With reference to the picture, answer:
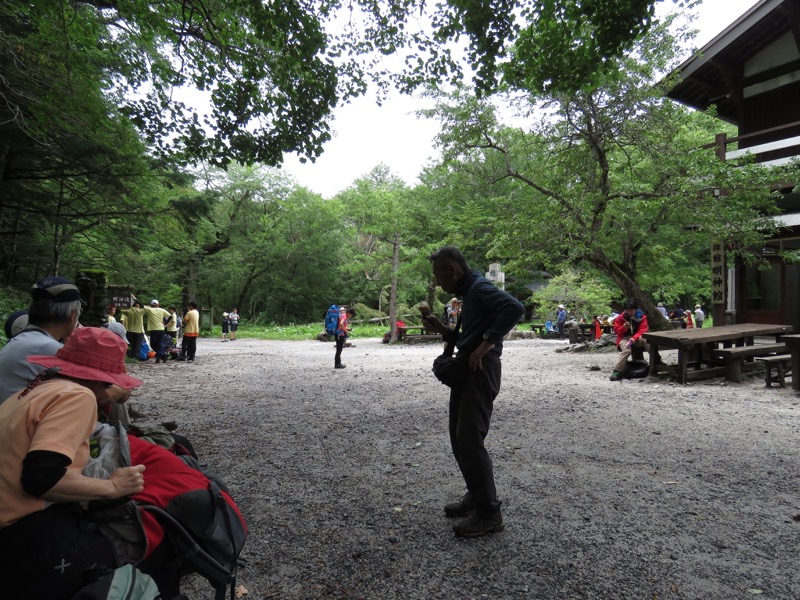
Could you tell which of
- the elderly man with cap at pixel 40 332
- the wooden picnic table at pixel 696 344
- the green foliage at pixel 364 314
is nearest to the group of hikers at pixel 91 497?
the elderly man with cap at pixel 40 332

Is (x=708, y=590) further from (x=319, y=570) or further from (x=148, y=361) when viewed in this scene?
(x=148, y=361)

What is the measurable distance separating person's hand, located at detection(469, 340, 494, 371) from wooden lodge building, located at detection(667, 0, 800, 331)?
12.3m

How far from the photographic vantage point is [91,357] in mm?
1661

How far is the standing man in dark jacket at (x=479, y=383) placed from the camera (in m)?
2.84

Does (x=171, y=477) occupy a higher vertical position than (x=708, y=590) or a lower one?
higher

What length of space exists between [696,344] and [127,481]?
10243 mm

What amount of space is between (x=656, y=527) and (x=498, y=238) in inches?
398

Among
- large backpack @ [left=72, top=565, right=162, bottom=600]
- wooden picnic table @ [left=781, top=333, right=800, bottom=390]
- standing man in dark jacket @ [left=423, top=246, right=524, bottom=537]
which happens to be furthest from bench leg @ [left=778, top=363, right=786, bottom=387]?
large backpack @ [left=72, top=565, right=162, bottom=600]

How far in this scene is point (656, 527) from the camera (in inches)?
121

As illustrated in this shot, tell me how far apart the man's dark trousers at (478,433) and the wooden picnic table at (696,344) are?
6.98m

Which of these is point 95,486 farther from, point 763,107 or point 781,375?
point 763,107

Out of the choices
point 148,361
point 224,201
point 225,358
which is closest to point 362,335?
point 225,358

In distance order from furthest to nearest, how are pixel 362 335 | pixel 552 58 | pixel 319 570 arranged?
pixel 362 335
pixel 552 58
pixel 319 570

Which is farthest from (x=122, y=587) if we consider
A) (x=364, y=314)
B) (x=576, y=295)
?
(x=364, y=314)
